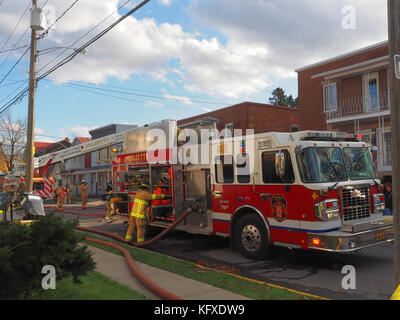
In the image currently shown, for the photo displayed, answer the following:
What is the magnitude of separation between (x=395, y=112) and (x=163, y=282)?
3904mm

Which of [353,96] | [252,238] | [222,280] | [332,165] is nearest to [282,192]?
[332,165]

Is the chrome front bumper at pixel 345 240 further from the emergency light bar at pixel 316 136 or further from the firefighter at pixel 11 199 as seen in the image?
the firefighter at pixel 11 199

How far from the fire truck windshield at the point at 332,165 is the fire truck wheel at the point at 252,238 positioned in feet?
4.78

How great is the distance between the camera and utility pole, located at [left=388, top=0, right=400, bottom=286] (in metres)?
4.37

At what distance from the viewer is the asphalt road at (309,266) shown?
550 cm

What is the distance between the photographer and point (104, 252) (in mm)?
7703

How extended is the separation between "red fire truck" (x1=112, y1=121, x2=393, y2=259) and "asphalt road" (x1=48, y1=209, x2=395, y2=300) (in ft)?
1.52

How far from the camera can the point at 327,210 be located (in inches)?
246

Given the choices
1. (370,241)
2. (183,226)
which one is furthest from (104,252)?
(370,241)

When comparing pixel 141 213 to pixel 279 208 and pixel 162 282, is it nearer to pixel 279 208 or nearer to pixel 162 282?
pixel 279 208

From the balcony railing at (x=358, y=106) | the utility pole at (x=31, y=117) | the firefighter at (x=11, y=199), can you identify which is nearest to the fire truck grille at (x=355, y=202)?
the firefighter at (x=11, y=199)

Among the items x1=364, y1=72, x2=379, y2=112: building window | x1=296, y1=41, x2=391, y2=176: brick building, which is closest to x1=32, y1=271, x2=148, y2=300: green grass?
x1=296, y1=41, x2=391, y2=176: brick building
